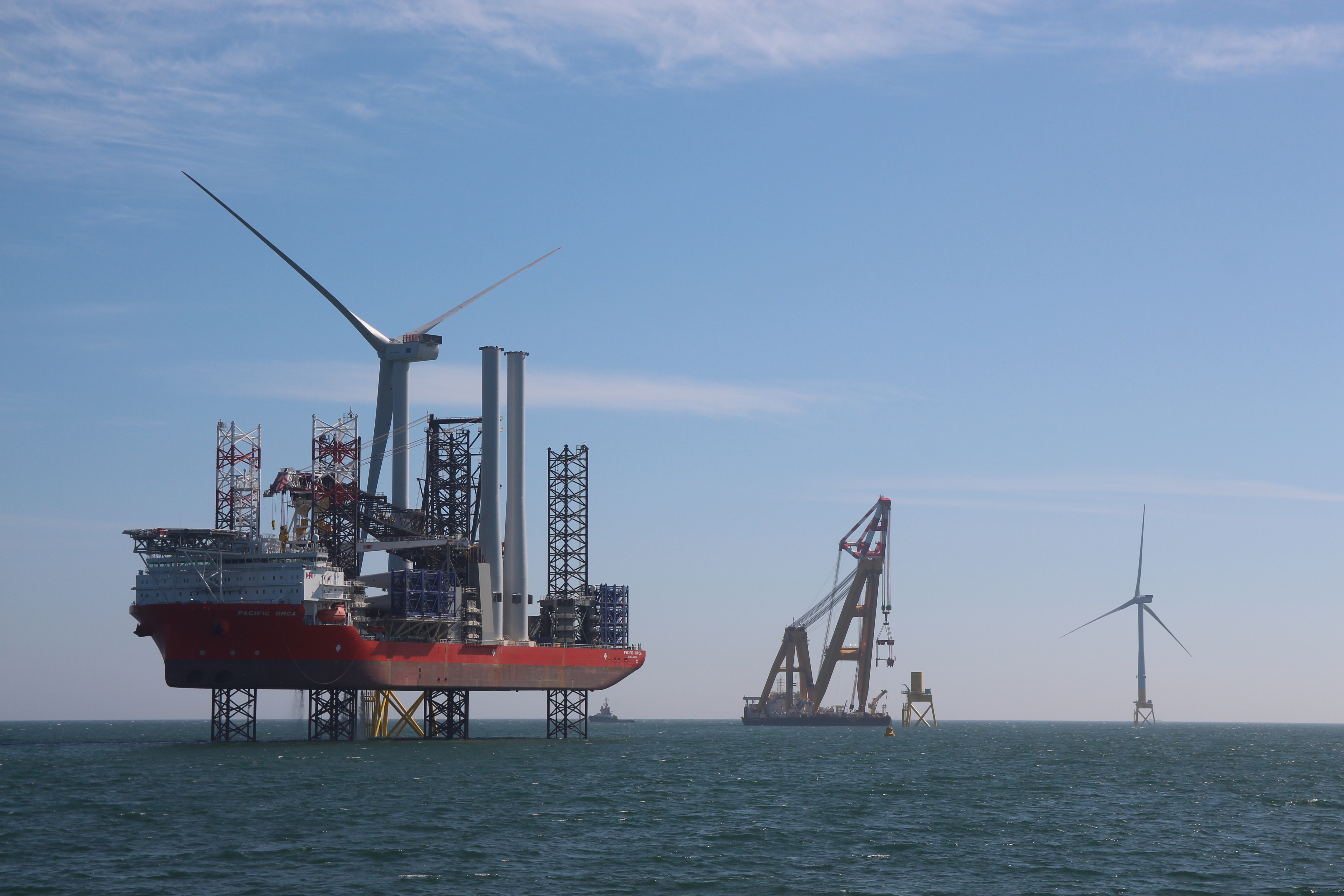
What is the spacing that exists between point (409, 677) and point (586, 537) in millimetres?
21895

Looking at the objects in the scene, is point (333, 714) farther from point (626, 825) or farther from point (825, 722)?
point (825, 722)

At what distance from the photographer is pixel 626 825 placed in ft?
157

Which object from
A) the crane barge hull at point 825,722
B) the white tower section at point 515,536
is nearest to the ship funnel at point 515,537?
the white tower section at point 515,536

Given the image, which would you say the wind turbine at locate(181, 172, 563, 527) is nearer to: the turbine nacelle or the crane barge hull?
the turbine nacelle

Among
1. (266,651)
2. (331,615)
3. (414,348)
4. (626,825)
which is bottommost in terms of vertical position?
(626,825)

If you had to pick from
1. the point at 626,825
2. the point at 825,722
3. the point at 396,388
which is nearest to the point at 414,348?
the point at 396,388

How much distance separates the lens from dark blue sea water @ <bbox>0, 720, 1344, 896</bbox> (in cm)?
3625

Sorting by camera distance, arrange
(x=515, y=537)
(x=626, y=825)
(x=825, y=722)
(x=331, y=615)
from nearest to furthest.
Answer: (x=626, y=825), (x=331, y=615), (x=515, y=537), (x=825, y=722)

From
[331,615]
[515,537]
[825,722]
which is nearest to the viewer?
[331,615]

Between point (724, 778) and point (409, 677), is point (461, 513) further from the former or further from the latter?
point (724, 778)

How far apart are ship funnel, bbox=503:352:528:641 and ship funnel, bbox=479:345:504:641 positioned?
27.0 inches

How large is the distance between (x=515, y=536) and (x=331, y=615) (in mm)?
16921

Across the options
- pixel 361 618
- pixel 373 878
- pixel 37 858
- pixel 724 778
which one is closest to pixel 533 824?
pixel 373 878

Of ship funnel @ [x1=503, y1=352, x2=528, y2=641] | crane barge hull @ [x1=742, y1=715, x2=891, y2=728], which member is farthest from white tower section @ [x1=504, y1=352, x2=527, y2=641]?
crane barge hull @ [x1=742, y1=715, x2=891, y2=728]
